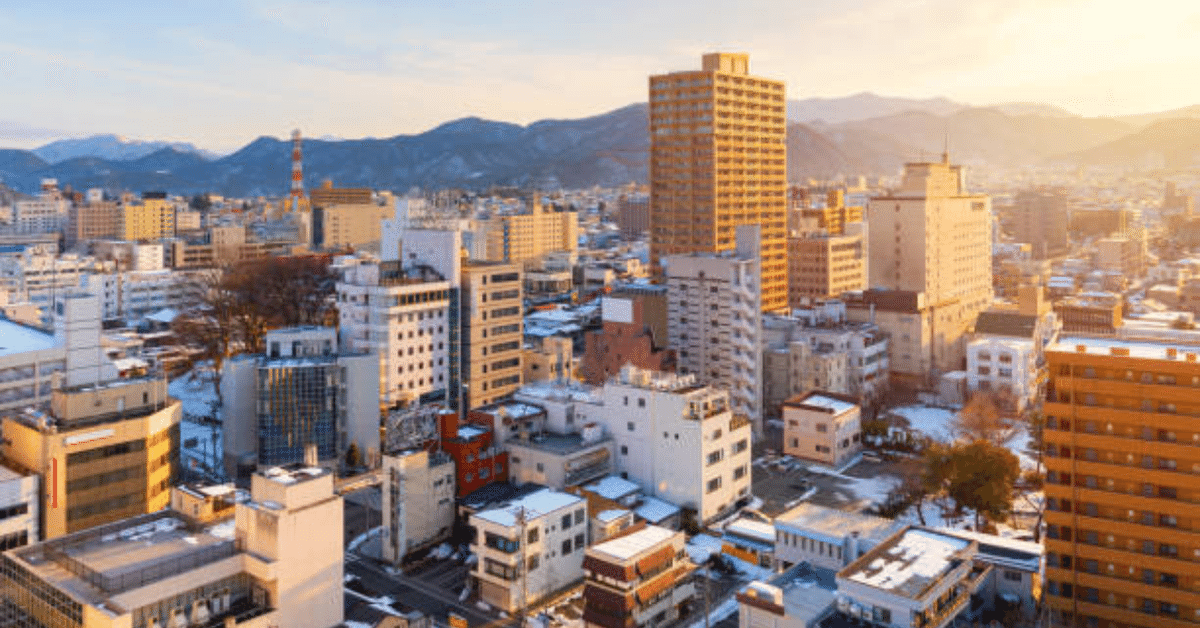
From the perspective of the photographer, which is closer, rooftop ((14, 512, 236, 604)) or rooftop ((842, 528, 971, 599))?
rooftop ((14, 512, 236, 604))

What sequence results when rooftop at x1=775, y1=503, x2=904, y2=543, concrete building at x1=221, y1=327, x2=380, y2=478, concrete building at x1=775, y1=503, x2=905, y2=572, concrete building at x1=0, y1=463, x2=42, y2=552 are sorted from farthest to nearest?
concrete building at x1=221, y1=327, x2=380, y2=478 → rooftop at x1=775, y1=503, x2=904, y2=543 → concrete building at x1=775, y1=503, x2=905, y2=572 → concrete building at x1=0, y1=463, x2=42, y2=552

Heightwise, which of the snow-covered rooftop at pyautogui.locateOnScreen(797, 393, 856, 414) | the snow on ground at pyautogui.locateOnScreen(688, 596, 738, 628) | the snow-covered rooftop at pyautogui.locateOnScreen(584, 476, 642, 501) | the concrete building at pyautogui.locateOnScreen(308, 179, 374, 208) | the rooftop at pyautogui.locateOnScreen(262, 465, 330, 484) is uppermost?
the concrete building at pyautogui.locateOnScreen(308, 179, 374, 208)

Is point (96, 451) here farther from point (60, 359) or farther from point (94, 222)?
point (94, 222)

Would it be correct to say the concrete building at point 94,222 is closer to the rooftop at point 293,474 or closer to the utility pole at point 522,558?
the utility pole at point 522,558

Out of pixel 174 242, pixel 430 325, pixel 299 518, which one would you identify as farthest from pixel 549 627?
pixel 174 242

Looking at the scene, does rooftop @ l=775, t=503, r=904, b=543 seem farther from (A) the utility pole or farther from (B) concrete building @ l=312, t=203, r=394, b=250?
(B) concrete building @ l=312, t=203, r=394, b=250

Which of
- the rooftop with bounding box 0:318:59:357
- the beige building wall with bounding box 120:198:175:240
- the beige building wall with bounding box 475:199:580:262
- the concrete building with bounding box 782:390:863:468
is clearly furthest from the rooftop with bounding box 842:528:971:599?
the beige building wall with bounding box 120:198:175:240

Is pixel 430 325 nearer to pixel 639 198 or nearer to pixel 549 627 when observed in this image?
pixel 549 627

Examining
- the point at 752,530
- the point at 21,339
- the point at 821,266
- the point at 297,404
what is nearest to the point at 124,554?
the point at 297,404
